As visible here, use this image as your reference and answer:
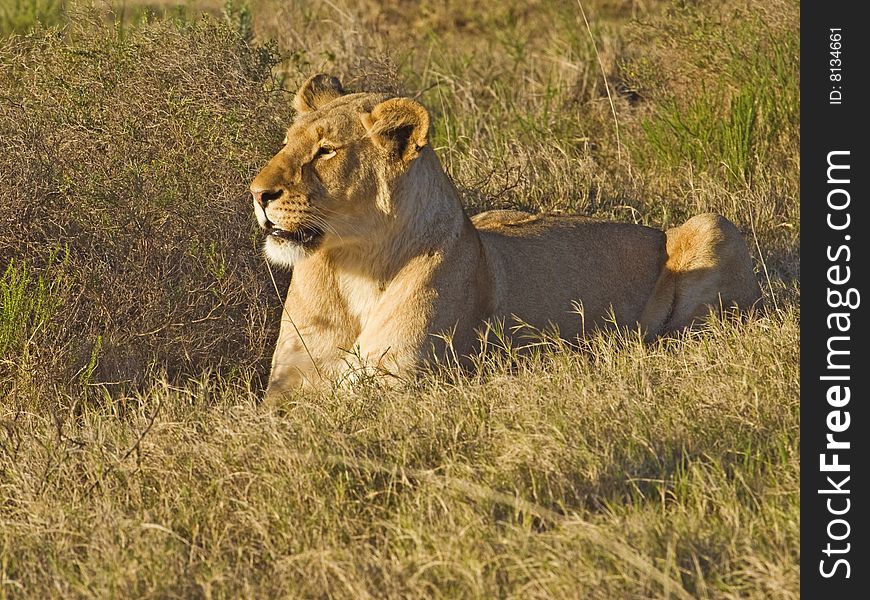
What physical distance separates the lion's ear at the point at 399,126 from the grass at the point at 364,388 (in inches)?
31.2

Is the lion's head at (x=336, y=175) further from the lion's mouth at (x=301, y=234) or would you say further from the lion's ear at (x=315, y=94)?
the lion's ear at (x=315, y=94)

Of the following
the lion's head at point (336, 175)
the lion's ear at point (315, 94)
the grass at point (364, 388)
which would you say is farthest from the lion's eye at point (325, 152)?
the grass at point (364, 388)

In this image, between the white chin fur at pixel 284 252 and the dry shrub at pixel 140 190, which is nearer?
the white chin fur at pixel 284 252

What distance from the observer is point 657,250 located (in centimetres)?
571

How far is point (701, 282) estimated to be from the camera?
5562 millimetres

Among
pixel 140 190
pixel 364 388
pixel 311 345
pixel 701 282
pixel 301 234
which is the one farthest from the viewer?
pixel 701 282

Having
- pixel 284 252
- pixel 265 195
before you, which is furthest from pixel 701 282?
pixel 265 195

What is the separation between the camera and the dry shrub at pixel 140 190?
509cm

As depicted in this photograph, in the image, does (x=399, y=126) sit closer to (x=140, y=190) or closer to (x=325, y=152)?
(x=325, y=152)

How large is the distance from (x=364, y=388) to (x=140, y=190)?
1.55 metres

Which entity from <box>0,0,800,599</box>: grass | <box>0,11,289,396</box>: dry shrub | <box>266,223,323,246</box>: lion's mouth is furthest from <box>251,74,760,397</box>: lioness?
<box>0,11,289,396</box>: dry shrub

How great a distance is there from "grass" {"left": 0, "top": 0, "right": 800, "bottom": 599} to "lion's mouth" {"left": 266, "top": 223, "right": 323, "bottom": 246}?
0.53 metres
